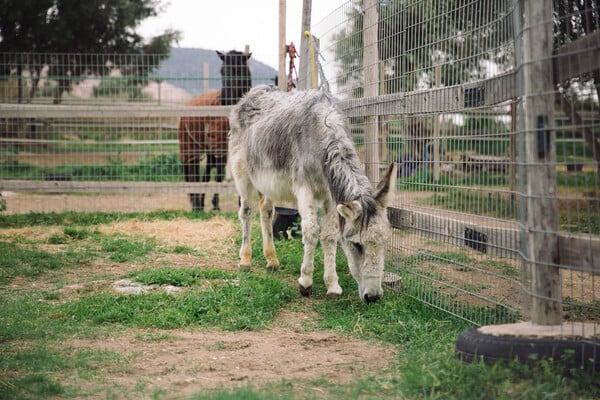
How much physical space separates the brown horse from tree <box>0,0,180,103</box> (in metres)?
9.58

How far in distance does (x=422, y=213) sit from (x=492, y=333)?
1.67 meters

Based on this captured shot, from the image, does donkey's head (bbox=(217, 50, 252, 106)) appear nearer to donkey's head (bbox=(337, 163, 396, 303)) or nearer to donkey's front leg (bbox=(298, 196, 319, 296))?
donkey's front leg (bbox=(298, 196, 319, 296))

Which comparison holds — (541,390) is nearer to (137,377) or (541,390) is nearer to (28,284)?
(137,377)

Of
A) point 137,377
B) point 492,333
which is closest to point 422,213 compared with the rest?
point 492,333

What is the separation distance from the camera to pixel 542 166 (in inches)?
126

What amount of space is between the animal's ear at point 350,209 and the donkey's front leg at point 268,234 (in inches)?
87.3

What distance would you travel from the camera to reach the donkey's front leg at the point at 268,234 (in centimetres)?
655

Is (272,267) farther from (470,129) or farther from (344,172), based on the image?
(470,129)

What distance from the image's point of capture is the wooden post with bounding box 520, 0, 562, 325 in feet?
10.5

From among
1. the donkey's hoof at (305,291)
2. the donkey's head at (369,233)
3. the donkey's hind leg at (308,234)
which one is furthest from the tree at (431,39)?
the donkey's hoof at (305,291)

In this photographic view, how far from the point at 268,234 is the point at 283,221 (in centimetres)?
140

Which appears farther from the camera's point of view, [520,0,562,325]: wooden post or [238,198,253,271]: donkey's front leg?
[238,198,253,271]: donkey's front leg

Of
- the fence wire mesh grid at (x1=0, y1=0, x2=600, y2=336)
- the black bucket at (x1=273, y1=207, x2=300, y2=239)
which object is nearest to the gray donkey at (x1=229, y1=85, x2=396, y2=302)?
the fence wire mesh grid at (x1=0, y1=0, x2=600, y2=336)

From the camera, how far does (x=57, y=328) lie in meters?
4.36
